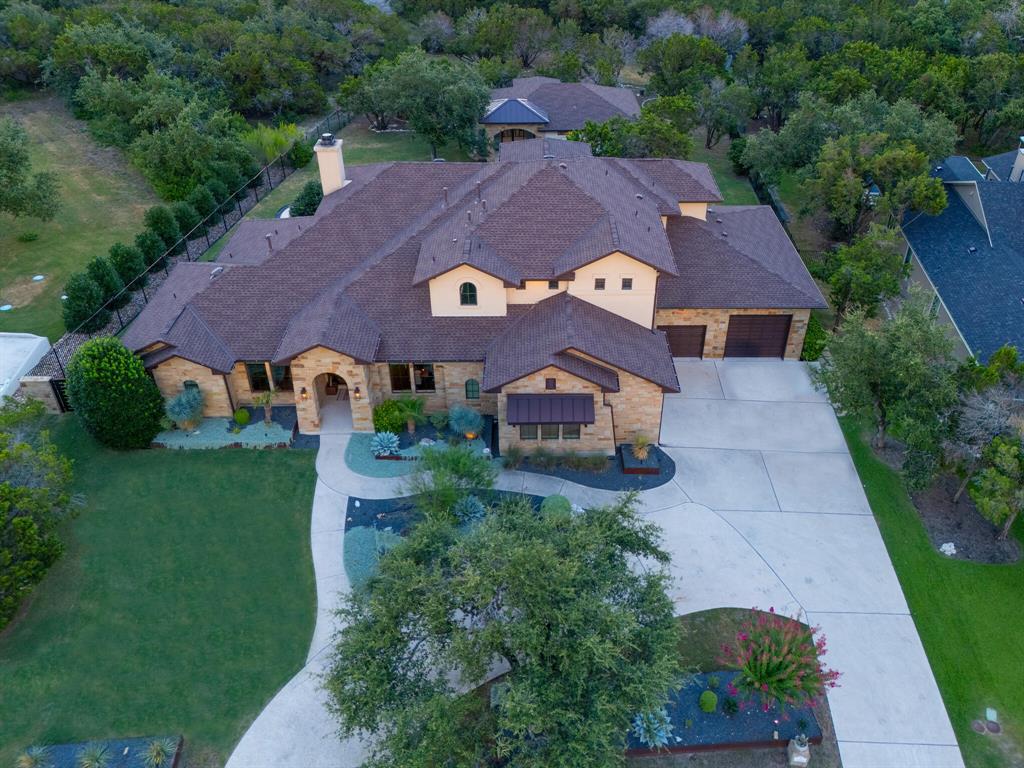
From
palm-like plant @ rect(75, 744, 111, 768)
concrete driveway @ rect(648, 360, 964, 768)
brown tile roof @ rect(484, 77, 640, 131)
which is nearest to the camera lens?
palm-like plant @ rect(75, 744, 111, 768)

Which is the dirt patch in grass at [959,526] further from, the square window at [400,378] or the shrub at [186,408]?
the shrub at [186,408]

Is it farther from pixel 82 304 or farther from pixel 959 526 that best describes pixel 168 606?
pixel 959 526

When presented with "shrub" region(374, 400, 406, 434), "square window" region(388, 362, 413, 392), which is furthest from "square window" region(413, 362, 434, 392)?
"shrub" region(374, 400, 406, 434)

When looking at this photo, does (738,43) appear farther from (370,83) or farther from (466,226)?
(466,226)

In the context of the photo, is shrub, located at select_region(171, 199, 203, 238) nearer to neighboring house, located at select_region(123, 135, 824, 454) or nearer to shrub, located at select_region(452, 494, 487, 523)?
neighboring house, located at select_region(123, 135, 824, 454)

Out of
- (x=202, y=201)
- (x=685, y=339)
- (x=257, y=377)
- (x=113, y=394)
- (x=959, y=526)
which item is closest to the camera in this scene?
(x=959, y=526)

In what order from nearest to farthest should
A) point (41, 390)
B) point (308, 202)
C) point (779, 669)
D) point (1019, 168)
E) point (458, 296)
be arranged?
point (779, 669) < point (458, 296) < point (41, 390) < point (1019, 168) < point (308, 202)

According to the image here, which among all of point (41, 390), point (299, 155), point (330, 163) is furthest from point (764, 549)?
point (299, 155)
